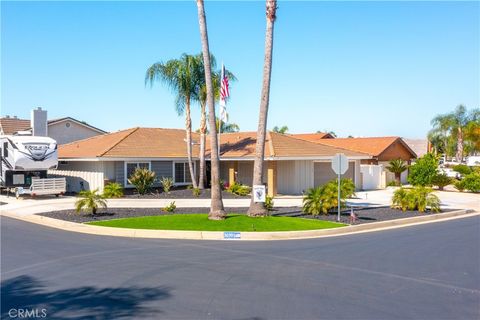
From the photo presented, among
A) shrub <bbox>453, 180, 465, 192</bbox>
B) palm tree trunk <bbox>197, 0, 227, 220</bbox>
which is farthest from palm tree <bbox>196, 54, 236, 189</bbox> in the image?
shrub <bbox>453, 180, 465, 192</bbox>

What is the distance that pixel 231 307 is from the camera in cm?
767

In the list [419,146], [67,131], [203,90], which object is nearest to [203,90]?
[203,90]

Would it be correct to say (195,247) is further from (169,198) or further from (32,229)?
(169,198)

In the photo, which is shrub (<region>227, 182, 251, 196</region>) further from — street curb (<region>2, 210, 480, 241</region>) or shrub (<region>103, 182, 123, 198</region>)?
street curb (<region>2, 210, 480, 241</region>)

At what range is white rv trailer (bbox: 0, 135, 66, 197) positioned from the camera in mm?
26453

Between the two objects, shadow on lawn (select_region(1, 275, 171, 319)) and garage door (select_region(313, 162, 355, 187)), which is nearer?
shadow on lawn (select_region(1, 275, 171, 319))

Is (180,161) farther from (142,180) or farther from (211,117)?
(211,117)

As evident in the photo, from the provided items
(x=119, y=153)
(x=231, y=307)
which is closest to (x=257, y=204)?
(x=231, y=307)

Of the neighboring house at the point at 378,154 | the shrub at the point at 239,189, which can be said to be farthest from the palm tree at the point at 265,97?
the neighboring house at the point at 378,154

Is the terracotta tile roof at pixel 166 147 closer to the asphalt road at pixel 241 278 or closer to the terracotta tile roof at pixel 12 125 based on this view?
the terracotta tile roof at pixel 12 125

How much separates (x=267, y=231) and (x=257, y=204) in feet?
8.84

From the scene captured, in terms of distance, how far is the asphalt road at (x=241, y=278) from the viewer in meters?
7.59

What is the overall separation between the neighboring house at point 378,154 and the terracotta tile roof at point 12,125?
86.3 feet

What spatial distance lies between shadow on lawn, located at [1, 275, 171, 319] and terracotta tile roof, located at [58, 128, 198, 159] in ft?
66.3
